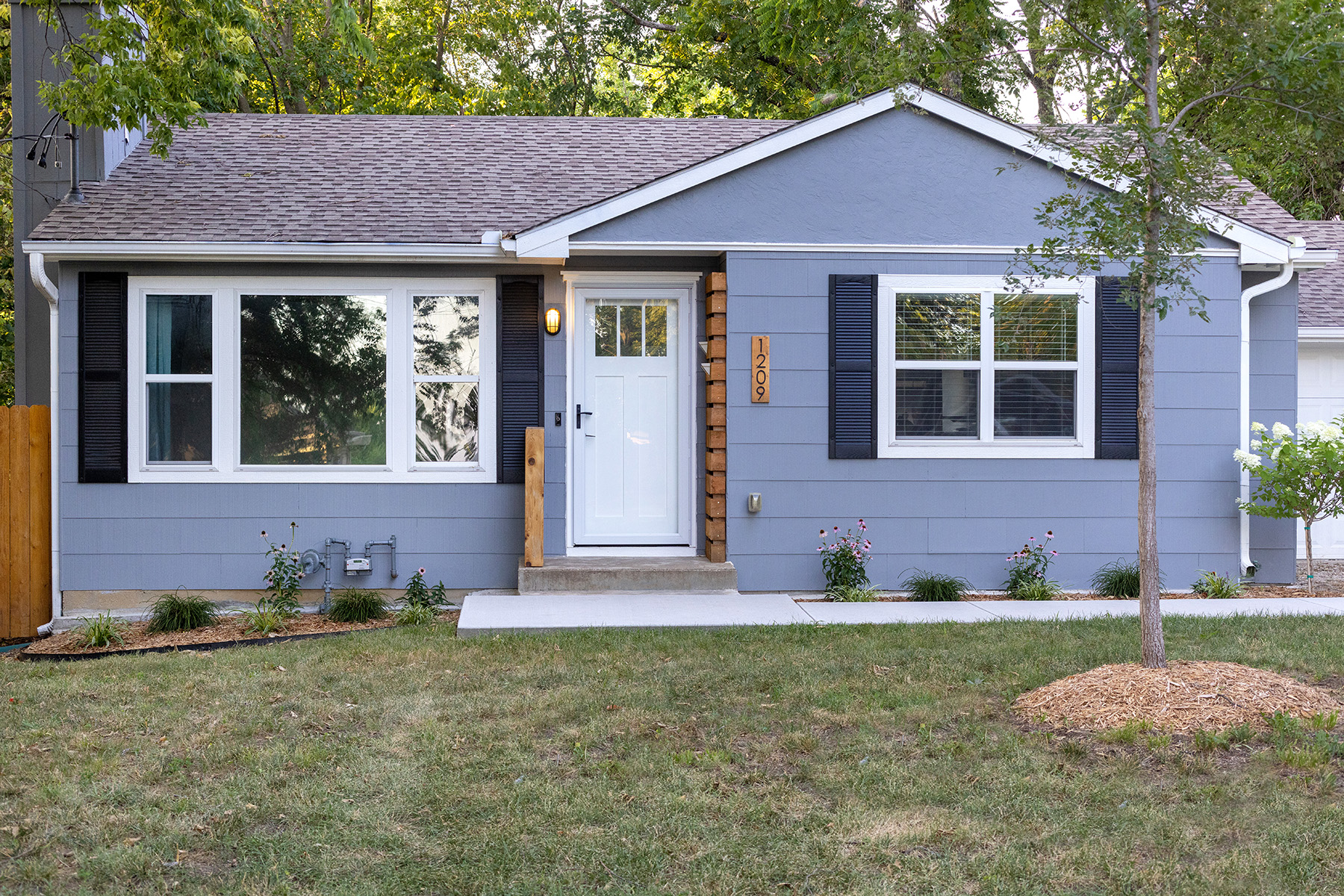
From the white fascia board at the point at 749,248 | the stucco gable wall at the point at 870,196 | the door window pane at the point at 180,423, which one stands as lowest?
the door window pane at the point at 180,423

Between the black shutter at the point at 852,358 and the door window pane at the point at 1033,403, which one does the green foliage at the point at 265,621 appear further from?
the door window pane at the point at 1033,403

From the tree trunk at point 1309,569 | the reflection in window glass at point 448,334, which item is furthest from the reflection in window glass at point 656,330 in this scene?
the tree trunk at point 1309,569

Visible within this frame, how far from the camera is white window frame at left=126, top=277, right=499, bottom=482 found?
26.3ft

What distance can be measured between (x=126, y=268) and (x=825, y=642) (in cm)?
577

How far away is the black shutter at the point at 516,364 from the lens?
8242 mm

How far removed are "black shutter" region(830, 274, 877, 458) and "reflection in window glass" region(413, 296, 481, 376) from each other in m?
2.74

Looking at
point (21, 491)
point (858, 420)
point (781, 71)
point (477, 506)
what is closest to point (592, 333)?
point (477, 506)

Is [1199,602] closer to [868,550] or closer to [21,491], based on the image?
[868,550]

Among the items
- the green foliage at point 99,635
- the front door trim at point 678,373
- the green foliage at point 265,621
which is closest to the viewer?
the green foliage at point 99,635

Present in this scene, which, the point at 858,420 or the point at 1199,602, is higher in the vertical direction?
the point at 858,420

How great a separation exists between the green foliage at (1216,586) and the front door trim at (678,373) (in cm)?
385

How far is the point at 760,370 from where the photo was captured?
807cm

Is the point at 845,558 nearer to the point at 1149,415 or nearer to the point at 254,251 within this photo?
the point at 1149,415

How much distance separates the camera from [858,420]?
810cm
